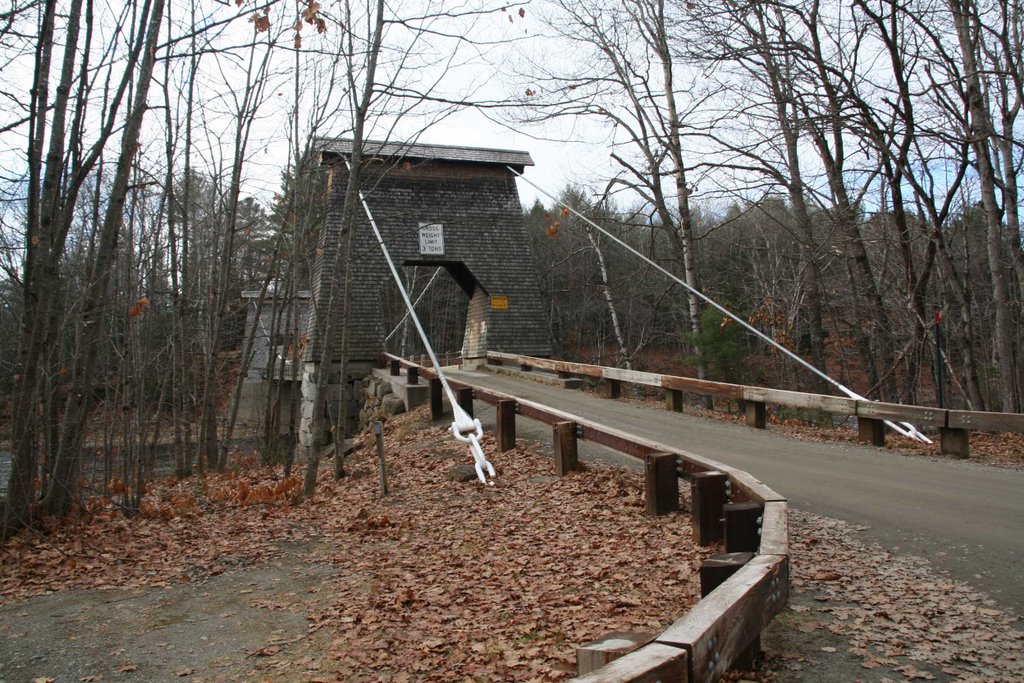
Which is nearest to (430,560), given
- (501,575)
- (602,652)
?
(501,575)

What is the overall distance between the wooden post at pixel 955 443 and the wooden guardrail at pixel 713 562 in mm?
3590

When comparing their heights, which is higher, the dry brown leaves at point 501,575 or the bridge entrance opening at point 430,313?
the bridge entrance opening at point 430,313

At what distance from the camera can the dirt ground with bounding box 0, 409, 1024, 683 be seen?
3.23 m

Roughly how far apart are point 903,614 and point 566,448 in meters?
3.79

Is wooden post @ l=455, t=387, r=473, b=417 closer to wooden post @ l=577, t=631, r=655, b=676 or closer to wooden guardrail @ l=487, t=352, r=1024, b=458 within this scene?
wooden guardrail @ l=487, t=352, r=1024, b=458

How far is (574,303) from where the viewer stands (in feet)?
119

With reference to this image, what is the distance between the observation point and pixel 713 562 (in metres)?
3.05

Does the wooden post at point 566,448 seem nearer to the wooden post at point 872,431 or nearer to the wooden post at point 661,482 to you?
the wooden post at point 661,482

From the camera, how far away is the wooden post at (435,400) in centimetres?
1146

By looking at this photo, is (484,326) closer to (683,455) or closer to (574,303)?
(683,455)

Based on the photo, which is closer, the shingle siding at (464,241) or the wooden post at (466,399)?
the wooden post at (466,399)

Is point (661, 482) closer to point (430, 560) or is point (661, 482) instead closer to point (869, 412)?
point (430, 560)

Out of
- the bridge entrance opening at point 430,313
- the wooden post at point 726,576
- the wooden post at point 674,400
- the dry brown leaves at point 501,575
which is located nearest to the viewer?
the wooden post at point 726,576

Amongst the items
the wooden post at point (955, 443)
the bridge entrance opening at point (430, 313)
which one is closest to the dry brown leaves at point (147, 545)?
the wooden post at point (955, 443)
